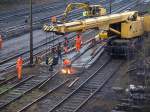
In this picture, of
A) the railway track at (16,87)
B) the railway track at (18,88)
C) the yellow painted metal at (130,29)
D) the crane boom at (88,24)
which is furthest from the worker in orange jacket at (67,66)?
the yellow painted metal at (130,29)

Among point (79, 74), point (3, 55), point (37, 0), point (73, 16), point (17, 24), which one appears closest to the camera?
point (79, 74)

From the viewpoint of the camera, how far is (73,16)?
4562 centimetres

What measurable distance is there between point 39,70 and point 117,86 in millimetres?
5216

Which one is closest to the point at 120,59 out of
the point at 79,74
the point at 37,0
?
the point at 79,74

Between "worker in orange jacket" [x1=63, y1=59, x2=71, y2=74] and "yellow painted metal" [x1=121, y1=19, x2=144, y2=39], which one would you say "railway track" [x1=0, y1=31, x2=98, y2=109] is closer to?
"worker in orange jacket" [x1=63, y1=59, x2=71, y2=74]

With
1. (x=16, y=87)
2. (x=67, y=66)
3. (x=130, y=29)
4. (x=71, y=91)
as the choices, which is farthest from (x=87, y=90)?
(x=130, y=29)

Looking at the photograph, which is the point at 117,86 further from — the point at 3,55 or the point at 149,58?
the point at 3,55

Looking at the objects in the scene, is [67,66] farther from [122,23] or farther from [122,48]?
[122,23]

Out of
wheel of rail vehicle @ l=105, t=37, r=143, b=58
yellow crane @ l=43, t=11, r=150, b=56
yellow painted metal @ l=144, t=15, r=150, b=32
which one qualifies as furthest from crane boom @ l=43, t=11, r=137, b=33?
wheel of rail vehicle @ l=105, t=37, r=143, b=58

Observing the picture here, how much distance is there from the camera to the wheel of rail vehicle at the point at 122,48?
26.8 meters

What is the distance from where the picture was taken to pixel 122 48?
26.9 m

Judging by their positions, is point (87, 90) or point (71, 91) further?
Answer: point (87, 90)

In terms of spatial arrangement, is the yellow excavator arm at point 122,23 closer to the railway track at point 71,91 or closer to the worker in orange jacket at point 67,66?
the worker in orange jacket at point 67,66

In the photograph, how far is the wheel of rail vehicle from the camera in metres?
26.8
